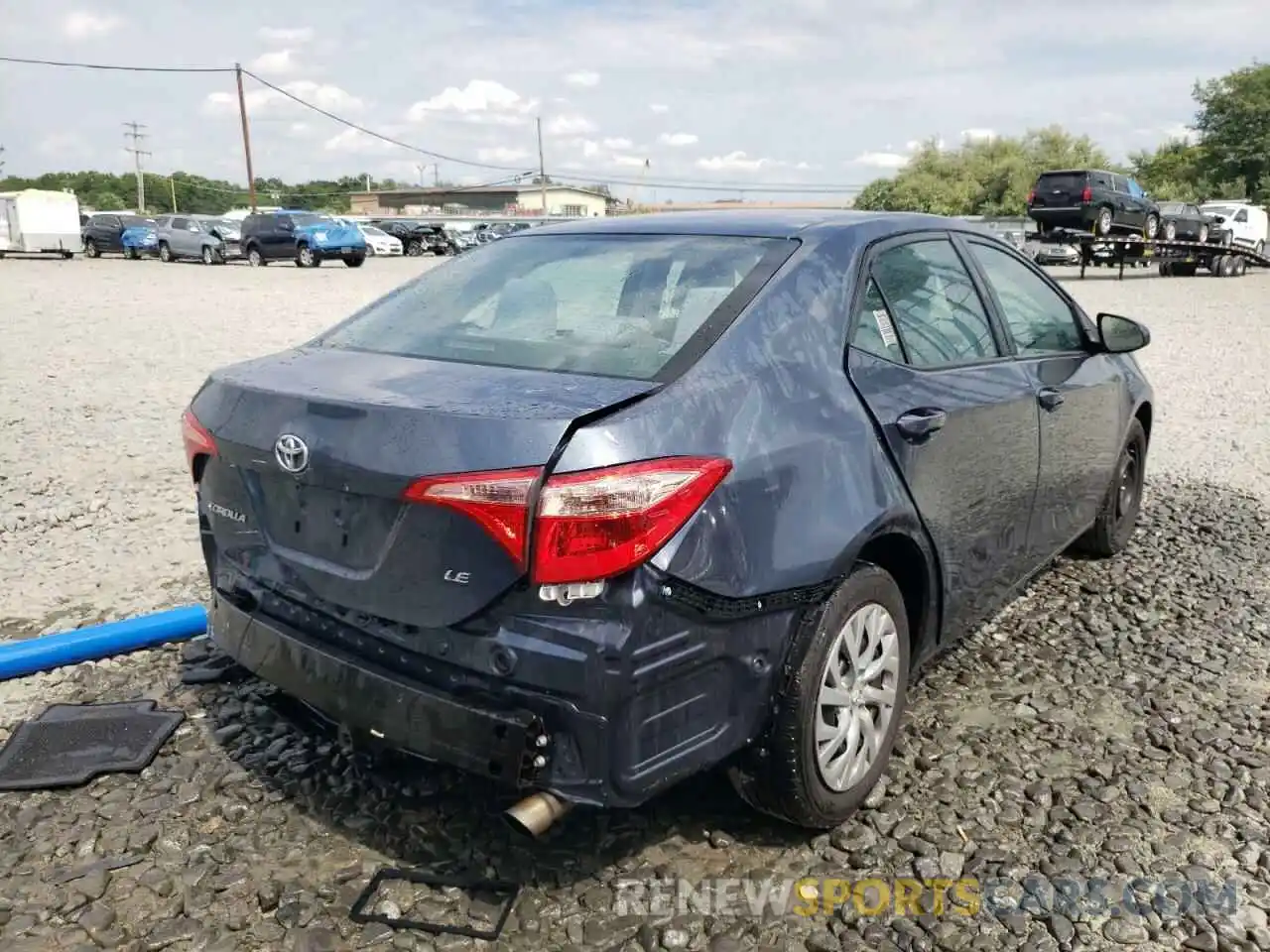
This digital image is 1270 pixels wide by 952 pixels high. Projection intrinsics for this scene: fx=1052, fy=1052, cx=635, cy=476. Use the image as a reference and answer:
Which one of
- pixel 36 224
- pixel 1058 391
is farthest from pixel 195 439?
pixel 36 224

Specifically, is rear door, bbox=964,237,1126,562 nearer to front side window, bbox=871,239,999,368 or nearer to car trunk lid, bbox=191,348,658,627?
front side window, bbox=871,239,999,368

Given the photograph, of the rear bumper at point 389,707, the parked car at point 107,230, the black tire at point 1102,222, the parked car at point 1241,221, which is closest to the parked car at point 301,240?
the parked car at point 107,230

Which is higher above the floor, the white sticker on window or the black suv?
the black suv

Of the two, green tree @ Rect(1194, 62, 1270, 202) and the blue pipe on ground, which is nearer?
the blue pipe on ground

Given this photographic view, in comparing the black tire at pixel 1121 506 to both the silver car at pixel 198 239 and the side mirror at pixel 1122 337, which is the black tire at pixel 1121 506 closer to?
the side mirror at pixel 1122 337

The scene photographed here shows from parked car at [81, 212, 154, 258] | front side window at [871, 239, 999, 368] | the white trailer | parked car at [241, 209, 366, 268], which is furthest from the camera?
parked car at [81, 212, 154, 258]

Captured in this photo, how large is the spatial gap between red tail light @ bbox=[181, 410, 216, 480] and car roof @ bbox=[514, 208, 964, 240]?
133 centimetres

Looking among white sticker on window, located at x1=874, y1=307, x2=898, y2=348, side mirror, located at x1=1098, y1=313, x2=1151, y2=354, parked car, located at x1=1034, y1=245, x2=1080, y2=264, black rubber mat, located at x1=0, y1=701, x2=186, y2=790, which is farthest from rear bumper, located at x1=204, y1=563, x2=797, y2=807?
parked car, located at x1=1034, y1=245, x2=1080, y2=264

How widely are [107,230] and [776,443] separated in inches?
1627

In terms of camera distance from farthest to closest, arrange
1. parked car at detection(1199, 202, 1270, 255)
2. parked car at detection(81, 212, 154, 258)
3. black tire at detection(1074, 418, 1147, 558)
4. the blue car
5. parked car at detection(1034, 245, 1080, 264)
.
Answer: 1. parked car at detection(81, 212, 154, 258)
2. the blue car
3. parked car at detection(1199, 202, 1270, 255)
4. parked car at detection(1034, 245, 1080, 264)
5. black tire at detection(1074, 418, 1147, 558)

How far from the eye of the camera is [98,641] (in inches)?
156

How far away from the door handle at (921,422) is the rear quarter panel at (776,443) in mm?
136

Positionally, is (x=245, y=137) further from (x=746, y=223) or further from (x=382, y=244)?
(x=746, y=223)

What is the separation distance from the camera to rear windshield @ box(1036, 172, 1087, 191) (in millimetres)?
26594
